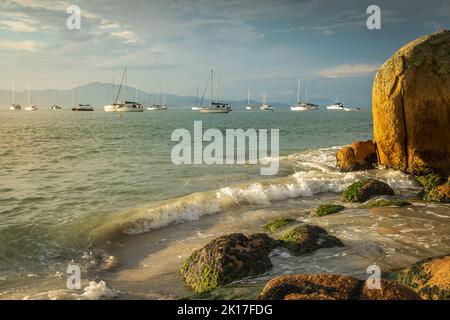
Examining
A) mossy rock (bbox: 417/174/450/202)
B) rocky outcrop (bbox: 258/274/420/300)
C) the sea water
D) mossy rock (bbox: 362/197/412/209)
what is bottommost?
the sea water

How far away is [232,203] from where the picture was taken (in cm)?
1499

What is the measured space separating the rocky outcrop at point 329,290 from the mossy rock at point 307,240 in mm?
3458

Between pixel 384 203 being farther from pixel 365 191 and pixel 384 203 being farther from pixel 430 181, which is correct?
pixel 430 181

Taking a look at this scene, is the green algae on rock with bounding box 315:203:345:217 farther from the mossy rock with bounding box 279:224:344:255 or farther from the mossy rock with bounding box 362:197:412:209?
the mossy rock with bounding box 279:224:344:255

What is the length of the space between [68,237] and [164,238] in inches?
110

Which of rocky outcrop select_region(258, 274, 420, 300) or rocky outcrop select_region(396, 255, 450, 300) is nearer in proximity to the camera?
rocky outcrop select_region(258, 274, 420, 300)

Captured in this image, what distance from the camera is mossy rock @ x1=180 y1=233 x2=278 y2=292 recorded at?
23.6ft

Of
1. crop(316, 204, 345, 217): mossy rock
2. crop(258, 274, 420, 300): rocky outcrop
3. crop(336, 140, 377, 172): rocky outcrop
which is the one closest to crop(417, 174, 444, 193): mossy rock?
crop(336, 140, 377, 172): rocky outcrop

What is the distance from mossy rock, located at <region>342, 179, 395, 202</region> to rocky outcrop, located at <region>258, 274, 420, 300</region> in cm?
977

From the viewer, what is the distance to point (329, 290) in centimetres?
483

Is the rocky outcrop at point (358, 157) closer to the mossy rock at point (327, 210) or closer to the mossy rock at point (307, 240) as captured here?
the mossy rock at point (327, 210)

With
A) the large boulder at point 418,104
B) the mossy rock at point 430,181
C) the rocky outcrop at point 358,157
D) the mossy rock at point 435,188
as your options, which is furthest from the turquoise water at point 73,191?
the mossy rock at point 435,188

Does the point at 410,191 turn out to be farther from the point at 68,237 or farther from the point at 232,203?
the point at 68,237

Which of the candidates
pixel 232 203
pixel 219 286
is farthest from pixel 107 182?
pixel 219 286
